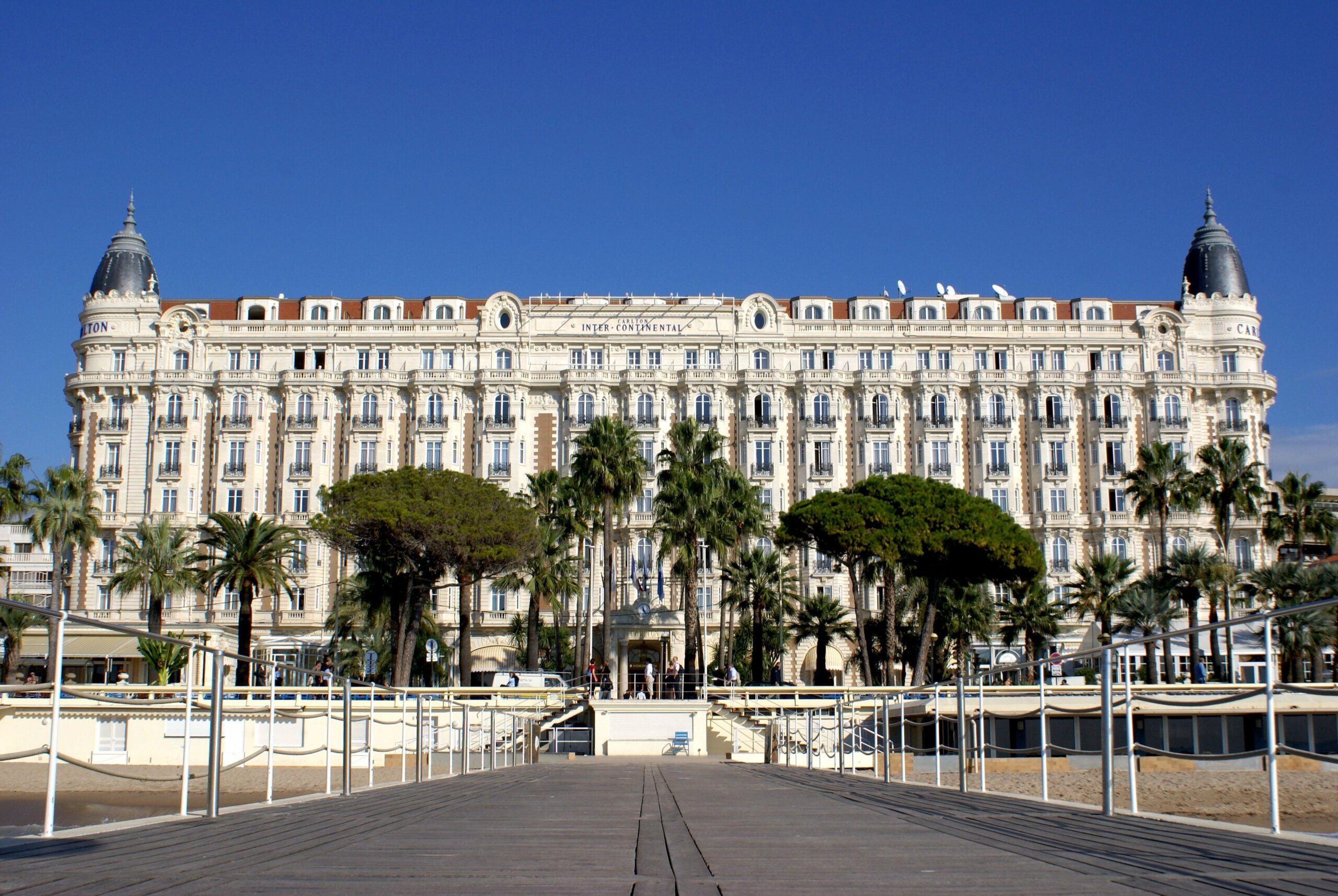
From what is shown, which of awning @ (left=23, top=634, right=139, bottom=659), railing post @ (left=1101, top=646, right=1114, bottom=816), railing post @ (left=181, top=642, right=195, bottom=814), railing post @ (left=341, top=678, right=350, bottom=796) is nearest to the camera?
railing post @ (left=181, top=642, right=195, bottom=814)

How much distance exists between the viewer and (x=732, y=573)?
67.9 metres

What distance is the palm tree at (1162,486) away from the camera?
64.4 meters

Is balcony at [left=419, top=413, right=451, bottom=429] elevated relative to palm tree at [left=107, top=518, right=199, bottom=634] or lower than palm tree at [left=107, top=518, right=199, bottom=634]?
elevated

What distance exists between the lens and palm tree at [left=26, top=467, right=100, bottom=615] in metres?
61.5

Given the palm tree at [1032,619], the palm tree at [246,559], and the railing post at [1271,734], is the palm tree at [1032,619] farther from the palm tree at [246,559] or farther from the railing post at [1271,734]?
the railing post at [1271,734]

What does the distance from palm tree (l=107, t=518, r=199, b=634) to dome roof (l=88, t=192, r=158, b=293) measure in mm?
22028

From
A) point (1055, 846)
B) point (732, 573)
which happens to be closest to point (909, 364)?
point (732, 573)

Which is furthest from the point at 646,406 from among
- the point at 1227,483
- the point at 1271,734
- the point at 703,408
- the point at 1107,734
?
the point at 1271,734

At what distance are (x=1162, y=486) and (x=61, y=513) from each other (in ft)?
178

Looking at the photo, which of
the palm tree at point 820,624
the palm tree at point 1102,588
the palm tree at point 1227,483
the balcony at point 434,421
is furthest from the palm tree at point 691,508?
the palm tree at point 1227,483

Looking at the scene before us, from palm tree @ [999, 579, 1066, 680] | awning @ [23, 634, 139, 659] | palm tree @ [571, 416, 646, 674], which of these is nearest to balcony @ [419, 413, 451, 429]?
palm tree @ [571, 416, 646, 674]

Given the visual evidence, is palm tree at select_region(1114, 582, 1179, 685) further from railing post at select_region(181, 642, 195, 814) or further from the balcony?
railing post at select_region(181, 642, 195, 814)

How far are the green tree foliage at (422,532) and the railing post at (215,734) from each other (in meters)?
40.8

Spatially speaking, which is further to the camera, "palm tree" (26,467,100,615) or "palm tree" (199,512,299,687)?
"palm tree" (26,467,100,615)
